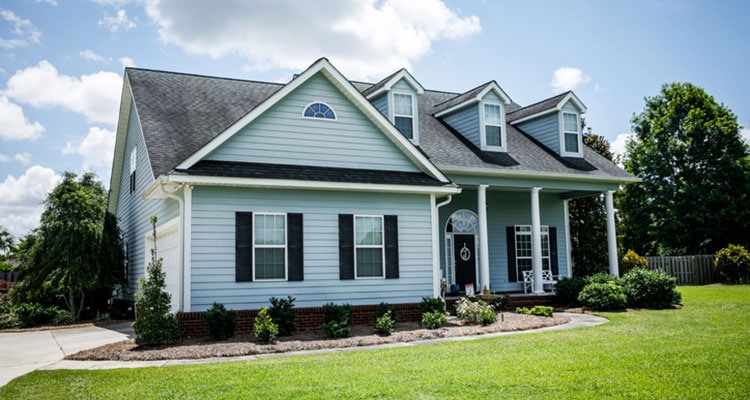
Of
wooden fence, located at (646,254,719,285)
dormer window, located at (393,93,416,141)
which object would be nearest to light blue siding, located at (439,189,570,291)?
dormer window, located at (393,93,416,141)

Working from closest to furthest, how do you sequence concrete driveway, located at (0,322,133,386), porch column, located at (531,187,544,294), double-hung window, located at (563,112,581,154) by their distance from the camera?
concrete driveway, located at (0,322,133,386) → porch column, located at (531,187,544,294) → double-hung window, located at (563,112,581,154)

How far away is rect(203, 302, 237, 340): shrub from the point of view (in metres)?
12.3

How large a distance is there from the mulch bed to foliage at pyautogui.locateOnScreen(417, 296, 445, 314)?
0.43 metres

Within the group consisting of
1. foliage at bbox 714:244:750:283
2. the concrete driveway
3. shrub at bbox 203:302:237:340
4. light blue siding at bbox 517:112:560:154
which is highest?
light blue siding at bbox 517:112:560:154

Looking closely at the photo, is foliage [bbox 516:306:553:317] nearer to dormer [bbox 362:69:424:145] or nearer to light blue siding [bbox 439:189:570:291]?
light blue siding [bbox 439:189:570:291]

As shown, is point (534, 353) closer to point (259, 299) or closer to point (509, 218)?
point (259, 299)

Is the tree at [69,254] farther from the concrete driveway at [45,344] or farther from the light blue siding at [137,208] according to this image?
the concrete driveway at [45,344]

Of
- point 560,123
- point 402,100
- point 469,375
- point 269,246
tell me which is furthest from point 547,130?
point 469,375

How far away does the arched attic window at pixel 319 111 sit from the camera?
14906 millimetres

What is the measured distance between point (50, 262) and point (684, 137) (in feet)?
117

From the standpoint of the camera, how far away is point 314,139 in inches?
590

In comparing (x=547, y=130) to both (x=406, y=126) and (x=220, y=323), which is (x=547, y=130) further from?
(x=220, y=323)

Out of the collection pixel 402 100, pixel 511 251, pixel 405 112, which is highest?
pixel 402 100

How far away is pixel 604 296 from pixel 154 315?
39.8 feet
